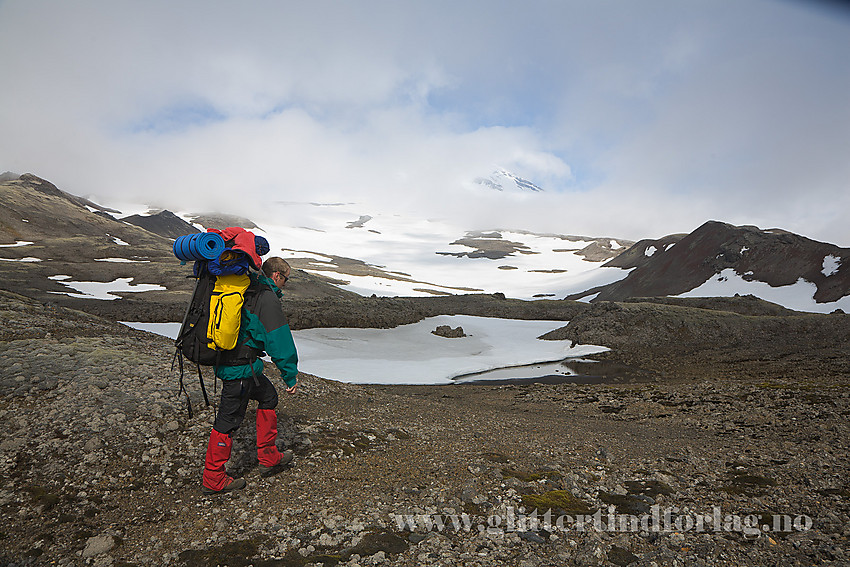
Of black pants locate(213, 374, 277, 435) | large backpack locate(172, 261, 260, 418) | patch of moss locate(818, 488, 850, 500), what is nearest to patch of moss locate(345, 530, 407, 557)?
black pants locate(213, 374, 277, 435)

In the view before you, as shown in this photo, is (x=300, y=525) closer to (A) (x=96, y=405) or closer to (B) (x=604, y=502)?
(B) (x=604, y=502)

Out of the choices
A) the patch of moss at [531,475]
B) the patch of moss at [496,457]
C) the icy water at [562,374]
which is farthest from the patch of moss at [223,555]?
the icy water at [562,374]

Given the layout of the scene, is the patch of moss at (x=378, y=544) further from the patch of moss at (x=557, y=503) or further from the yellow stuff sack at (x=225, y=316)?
the yellow stuff sack at (x=225, y=316)

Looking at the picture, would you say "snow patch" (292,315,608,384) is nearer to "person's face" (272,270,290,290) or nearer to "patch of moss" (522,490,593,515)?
"person's face" (272,270,290,290)

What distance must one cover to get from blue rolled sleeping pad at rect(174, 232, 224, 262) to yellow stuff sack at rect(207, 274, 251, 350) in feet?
1.42

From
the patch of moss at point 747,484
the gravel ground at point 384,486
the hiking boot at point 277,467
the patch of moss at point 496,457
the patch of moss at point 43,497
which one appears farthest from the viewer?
the patch of moss at point 496,457

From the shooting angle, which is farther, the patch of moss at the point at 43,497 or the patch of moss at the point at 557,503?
the patch of moss at the point at 557,503

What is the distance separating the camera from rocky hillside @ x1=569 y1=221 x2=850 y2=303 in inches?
2317

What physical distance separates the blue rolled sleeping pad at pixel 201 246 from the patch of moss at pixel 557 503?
517 cm

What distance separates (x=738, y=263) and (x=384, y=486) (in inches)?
3296

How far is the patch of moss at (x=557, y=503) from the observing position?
5480mm

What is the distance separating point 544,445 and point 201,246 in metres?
7.16

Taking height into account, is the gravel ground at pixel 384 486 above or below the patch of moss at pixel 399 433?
above

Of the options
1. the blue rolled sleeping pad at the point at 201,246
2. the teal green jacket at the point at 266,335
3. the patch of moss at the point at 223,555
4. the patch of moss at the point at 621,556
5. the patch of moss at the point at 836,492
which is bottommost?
the patch of moss at the point at 223,555
